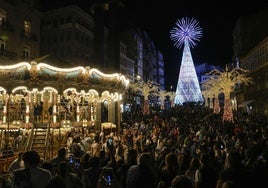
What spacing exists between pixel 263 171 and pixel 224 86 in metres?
20.2

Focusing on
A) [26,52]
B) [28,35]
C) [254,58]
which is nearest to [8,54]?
[26,52]

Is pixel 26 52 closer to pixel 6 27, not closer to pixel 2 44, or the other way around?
pixel 6 27

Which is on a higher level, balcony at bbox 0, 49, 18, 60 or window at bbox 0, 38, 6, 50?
window at bbox 0, 38, 6, 50

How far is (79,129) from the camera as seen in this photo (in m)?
20.2

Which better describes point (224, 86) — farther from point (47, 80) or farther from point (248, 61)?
point (248, 61)

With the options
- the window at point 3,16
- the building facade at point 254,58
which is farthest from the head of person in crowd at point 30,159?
the building facade at point 254,58

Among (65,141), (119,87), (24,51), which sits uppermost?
(24,51)

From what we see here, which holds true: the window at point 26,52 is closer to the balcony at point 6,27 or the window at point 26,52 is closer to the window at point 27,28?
the window at point 27,28

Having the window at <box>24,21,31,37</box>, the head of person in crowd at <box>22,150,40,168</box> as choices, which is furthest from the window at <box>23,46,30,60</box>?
the head of person in crowd at <box>22,150,40,168</box>

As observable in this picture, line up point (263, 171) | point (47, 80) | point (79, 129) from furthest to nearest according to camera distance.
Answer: point (79, 129) < point (47, 80) < point (263, 171)

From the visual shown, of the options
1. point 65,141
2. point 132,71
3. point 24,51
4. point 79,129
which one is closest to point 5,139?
point 65,141

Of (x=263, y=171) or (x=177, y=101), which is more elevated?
(x=177, y=101)

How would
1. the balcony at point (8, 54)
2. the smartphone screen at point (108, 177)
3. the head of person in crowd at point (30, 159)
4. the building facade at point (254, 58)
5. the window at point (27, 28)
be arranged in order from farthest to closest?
the building facade at point (254, 58), the window at point (27, 28), the balcony at point (8, 54), the smartphone screen at point (108, 177), the head of person in crowd at point (30, 159)

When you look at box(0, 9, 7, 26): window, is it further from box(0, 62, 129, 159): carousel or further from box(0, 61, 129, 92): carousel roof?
box(0, 61, 129, 92): carousel roof
